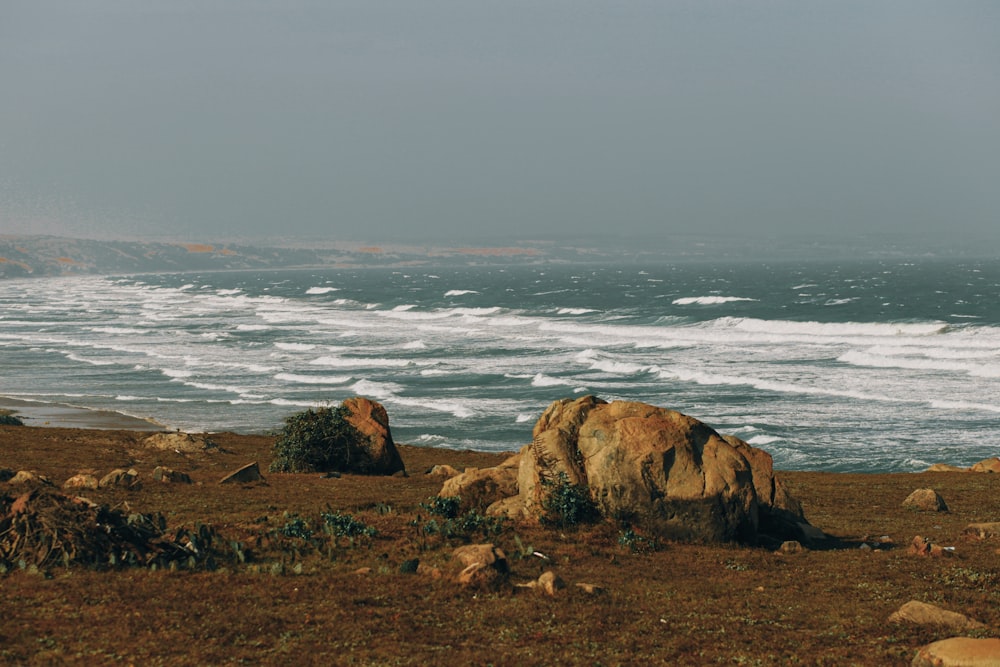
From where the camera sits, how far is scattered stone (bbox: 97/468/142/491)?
73.6ft

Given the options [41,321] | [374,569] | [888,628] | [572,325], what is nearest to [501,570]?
[374,569]

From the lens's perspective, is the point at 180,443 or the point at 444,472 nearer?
the point at 444,472

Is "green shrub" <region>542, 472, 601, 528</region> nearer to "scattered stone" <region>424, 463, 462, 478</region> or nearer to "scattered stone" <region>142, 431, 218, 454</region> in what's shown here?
"scattered stone" <region>424, 463, 462, 478</region>

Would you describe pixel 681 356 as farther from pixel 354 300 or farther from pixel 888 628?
pixel 354 300

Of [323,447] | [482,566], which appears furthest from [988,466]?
[482,566]

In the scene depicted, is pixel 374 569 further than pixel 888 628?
Yes

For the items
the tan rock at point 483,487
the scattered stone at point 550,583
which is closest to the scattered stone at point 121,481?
the tan rock at point 483,487

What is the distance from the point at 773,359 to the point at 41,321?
305ft

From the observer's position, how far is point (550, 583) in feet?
47.7

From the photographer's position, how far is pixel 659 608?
45.9 ft

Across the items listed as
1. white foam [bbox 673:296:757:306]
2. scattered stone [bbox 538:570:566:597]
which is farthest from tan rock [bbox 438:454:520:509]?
white foam [bbox 673:296:757:306]

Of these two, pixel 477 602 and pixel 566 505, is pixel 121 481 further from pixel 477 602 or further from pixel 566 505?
pixel 477 602

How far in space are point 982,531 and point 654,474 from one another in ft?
24.1

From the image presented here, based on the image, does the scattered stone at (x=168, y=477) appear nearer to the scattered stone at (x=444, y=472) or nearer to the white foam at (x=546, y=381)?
the scattered stone at (x=444, y=472)
